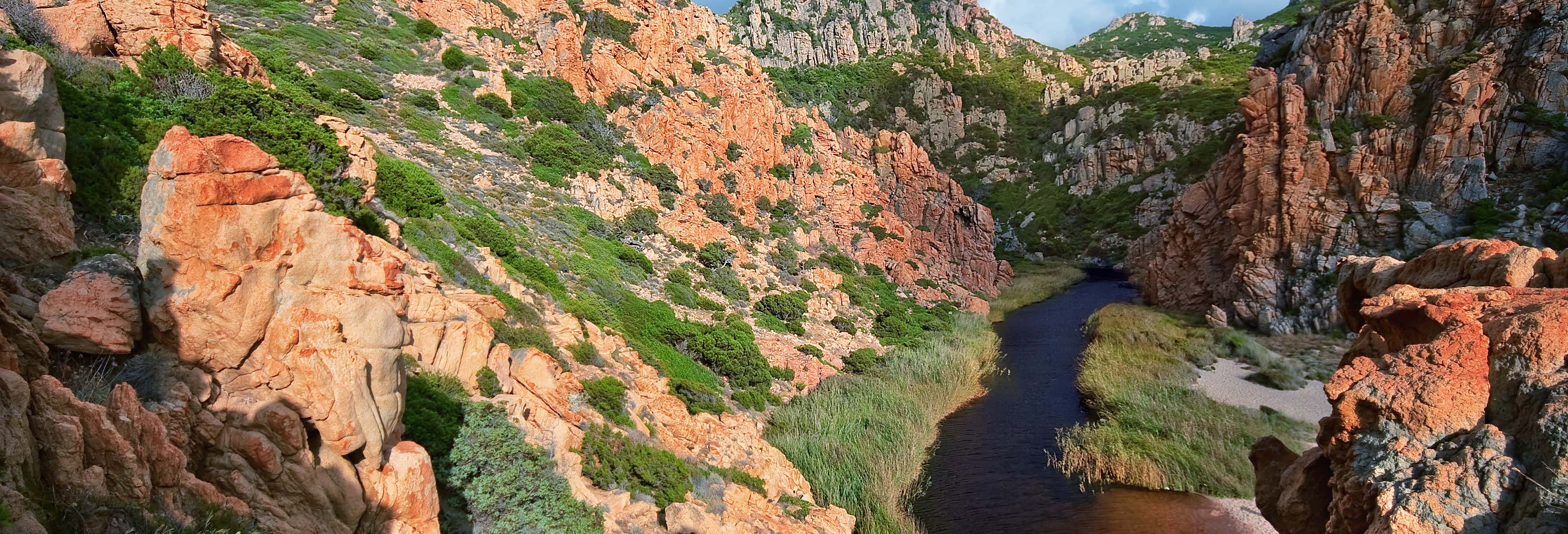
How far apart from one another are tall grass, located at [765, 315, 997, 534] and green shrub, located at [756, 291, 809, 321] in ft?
12.3

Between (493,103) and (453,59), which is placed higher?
(453,59)

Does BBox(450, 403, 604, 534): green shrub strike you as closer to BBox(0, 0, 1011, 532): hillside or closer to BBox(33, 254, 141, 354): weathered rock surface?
BBox(0, 0, 1011, 532): hillside

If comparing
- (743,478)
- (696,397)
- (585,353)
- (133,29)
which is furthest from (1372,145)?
(133,29)

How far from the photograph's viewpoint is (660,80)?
33250 mm

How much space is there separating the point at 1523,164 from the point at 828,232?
106ft


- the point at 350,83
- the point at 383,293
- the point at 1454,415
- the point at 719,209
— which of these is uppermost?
the point at 1454,415

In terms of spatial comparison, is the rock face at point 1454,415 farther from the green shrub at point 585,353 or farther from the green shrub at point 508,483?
the green shrub at point 585,353

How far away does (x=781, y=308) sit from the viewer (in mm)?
26750

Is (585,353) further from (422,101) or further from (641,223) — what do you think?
(422,101)

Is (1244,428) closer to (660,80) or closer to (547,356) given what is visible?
(547,356)

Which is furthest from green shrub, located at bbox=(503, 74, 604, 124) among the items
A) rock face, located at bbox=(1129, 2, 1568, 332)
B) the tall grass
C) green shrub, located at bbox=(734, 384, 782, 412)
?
rock face, located at bbox=(1129, 2, 1568, 332)

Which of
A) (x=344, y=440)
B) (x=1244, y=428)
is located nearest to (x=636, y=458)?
(x=344, y=440)

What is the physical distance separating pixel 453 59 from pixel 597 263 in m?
13.0

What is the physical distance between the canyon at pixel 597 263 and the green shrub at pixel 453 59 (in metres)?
0.30
